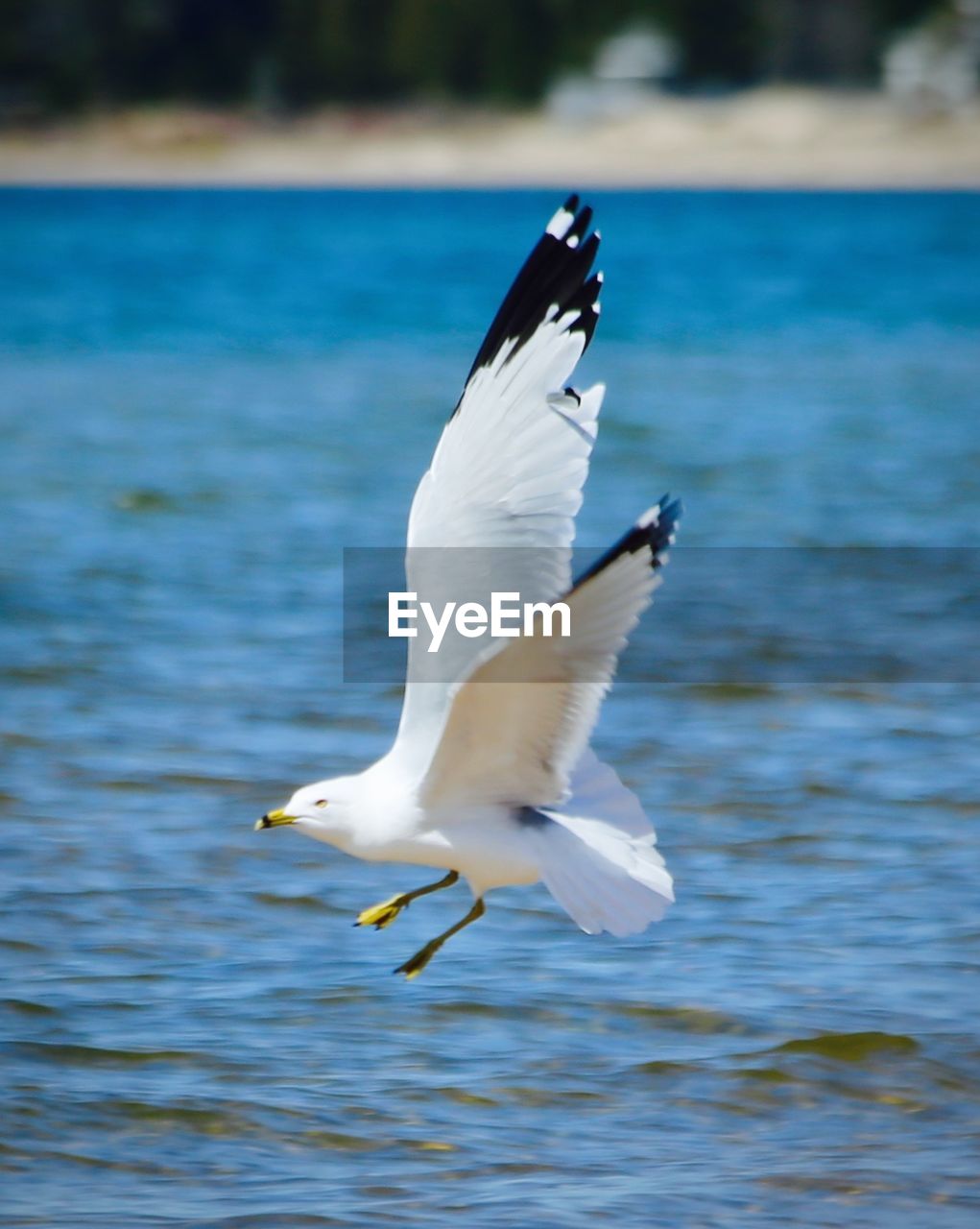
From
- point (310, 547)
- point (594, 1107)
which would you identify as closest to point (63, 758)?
point (594, 1107)

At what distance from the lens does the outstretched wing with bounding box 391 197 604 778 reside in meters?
4.62

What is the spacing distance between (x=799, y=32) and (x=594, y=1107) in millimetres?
52372

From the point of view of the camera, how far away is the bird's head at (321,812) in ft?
14.3

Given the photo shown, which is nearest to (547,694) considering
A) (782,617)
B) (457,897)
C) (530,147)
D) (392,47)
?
(457,897)

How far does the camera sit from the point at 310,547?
10.6m

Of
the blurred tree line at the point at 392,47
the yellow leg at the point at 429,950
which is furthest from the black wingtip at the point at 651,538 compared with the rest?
the blurred tree line at the point at 392,47

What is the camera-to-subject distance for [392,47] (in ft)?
178

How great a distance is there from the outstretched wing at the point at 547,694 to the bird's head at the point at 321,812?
162 mm

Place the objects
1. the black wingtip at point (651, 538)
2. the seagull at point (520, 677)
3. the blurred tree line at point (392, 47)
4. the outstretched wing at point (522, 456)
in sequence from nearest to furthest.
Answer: the black wingtip at point (651, 538) < the seagull at point (520, 677) < the outstretched wing at point (522, 456) < the blurred tree line at point (392, 47)

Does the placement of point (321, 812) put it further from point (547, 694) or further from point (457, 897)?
point (457, 897)

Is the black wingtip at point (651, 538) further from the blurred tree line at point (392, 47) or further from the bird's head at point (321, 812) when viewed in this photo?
the blurred tree line at point (392, 47)

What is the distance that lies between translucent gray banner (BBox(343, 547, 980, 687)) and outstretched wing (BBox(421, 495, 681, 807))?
2.61 metres

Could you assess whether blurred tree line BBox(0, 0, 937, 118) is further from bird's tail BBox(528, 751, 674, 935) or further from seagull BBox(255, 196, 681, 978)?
bird's tail BBox(528, 751, 674, 935)

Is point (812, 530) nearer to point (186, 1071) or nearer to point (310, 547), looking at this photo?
point (310, 547)
